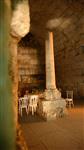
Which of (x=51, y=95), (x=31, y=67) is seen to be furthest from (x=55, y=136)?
(x=31, y=67)

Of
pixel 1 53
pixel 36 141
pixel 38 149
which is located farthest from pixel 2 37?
pixel 36 141

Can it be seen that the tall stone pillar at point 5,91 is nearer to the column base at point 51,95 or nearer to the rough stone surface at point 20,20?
the rough stone surface at point 20,20

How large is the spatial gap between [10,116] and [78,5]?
680 cm

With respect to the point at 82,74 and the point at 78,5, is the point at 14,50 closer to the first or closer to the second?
the point at 78,5

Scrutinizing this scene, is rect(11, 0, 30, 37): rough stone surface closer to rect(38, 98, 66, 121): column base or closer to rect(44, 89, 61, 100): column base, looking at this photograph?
rect(38, 98, 66, 121): column base

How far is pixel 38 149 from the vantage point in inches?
126

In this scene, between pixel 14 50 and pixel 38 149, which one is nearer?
pixel 14 50

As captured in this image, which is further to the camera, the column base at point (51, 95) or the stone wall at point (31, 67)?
the stone wall at point (31, 67)

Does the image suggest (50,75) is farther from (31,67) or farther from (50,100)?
(31,67)

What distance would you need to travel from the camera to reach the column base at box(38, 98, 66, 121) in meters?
5.93

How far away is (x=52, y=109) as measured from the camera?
6.03 meters

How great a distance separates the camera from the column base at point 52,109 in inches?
233

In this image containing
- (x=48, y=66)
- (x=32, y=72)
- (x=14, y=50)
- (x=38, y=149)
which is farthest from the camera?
(x=32, y=72)

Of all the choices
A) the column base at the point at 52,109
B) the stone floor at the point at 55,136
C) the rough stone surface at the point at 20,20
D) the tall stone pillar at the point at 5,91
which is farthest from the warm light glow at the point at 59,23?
the tall stone pillar at the point at 5,91
